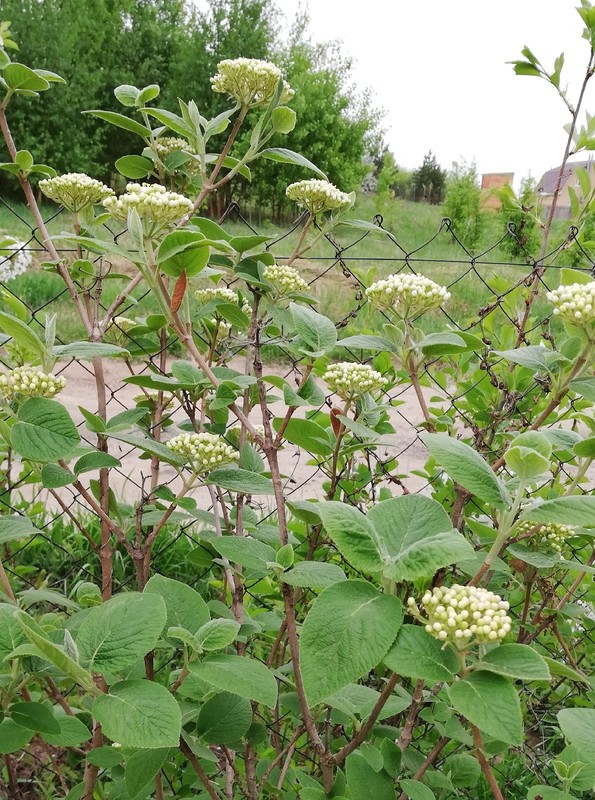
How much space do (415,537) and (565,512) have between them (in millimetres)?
144

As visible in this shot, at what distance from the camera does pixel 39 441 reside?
28.0 inches

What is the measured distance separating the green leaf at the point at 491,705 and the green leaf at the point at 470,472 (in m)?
0.17

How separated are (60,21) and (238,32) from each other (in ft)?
13.5

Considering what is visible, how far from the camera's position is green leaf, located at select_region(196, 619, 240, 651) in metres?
0.67

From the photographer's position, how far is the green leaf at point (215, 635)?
0.67 meters

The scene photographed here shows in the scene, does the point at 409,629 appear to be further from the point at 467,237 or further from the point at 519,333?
the point at 467,237

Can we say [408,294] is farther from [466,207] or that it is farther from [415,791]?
[466,207]

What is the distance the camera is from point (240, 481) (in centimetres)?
85

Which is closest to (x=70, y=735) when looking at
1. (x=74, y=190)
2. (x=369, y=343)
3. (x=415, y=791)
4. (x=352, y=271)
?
(x=415, y=791)

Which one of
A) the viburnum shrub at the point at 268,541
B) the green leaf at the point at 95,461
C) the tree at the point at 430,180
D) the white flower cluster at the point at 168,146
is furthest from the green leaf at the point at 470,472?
the tree at the point at 430,180

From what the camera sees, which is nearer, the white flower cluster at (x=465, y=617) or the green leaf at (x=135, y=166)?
the white flower cluster at (x=465, y=617)

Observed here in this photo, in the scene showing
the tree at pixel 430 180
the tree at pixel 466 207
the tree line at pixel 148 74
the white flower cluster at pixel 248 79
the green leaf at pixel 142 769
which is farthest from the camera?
the tree at pixel 430 180

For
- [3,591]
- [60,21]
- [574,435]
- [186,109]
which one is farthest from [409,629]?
[60,21]

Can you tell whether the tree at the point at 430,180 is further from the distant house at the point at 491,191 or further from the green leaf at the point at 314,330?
the green leaf at the point at 314,330
